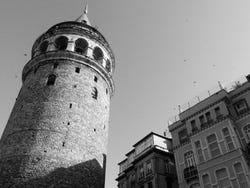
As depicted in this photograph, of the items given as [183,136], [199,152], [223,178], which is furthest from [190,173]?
[183,136]

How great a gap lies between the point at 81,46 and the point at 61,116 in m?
11.9

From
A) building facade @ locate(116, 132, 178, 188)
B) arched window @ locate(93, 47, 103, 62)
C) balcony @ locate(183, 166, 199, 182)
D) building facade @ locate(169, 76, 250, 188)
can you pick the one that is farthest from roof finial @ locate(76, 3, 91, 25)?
balcony @ locate(183, 166, 199, 182)

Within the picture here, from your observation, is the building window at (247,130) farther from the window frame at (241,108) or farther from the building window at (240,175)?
the building window at (240,175)

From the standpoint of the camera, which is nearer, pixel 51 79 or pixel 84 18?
pixel 51 79

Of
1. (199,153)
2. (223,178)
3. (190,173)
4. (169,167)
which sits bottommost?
(223,178)

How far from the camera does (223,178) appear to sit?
18656mm

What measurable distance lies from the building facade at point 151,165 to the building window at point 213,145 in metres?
6.78

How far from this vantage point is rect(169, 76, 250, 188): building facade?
18484 mm

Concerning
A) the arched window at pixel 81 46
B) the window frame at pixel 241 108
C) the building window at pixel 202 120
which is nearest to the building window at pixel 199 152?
the building window at pixel 202 120

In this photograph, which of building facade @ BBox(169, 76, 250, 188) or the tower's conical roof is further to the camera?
the tower's conical roof

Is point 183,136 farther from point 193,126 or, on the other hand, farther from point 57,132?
point 57,132

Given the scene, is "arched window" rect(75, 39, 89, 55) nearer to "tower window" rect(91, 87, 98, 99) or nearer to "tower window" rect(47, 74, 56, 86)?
"tower window" rect(91, 87, 98, 99)

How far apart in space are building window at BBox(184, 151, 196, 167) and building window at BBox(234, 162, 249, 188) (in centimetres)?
402

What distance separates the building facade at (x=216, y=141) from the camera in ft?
60.6
